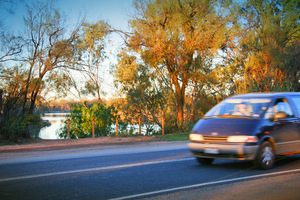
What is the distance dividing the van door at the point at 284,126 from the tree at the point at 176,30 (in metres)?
13.7

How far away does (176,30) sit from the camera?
72.4 ft

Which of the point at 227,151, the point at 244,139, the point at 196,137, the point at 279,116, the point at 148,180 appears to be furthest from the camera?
the point at 196,137

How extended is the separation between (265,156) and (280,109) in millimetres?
1435

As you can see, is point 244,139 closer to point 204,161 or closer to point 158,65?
point 204,161

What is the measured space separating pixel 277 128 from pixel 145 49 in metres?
15.7

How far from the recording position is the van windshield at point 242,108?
8102mm

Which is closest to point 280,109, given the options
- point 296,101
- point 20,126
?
point 296,101

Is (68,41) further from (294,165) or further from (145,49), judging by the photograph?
(294,165)

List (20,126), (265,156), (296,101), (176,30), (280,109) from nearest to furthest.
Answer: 1. (265,156)
2. (280,109)
3. (296,101)
4. (20,126)
5. (176,30)

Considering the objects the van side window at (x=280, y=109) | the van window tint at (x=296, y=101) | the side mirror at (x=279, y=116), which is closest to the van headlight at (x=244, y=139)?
the van side window at (x=280, y=109)

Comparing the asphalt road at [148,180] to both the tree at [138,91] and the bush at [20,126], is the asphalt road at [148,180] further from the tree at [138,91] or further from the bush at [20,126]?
the tree at [138,91]

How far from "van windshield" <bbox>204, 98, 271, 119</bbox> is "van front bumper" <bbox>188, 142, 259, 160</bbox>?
92 centimetres

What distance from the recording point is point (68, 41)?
19.7 m

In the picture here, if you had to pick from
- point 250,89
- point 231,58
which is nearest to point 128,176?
point 250,89
